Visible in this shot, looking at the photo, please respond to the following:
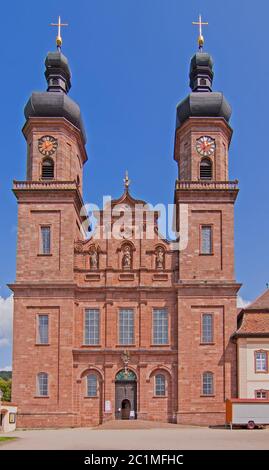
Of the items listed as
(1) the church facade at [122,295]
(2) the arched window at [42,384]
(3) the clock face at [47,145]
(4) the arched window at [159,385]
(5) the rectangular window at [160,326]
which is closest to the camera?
(2) the arched window at [42,384]

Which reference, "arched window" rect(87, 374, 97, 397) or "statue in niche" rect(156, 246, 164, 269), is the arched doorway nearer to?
→ "arched window" rect(87, 374, 97, 397)

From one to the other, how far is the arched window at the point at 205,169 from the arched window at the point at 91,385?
51.8ft

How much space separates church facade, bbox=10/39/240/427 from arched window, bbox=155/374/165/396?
2.7 inches

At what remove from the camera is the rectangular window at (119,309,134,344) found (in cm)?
5509

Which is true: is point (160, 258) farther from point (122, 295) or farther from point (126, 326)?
point (126, 326)

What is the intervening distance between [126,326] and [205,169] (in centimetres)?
1243

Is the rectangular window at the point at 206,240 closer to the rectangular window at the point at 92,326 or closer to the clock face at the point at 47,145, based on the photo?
the rectangular window at the point at 92,326

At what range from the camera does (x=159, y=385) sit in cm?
5444

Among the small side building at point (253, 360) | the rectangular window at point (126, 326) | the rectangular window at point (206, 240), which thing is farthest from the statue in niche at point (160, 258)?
the small side building at point (253, 360)

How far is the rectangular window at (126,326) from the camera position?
55094 millimetres

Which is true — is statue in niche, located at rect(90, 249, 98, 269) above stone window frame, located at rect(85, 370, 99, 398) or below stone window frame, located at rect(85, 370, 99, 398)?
above

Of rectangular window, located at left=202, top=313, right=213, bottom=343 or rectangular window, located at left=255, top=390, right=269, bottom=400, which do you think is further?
rectangular window, located at left=202, top=313, right=213, bottom=343

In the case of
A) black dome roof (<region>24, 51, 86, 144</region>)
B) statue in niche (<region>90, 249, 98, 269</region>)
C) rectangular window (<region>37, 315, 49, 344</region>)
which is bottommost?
rectangular window (<region>37, 315, 49, 344</region>)

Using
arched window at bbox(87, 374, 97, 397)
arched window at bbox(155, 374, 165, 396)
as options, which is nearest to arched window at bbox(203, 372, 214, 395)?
arched window at bbox(155, 374, 165, 396)
